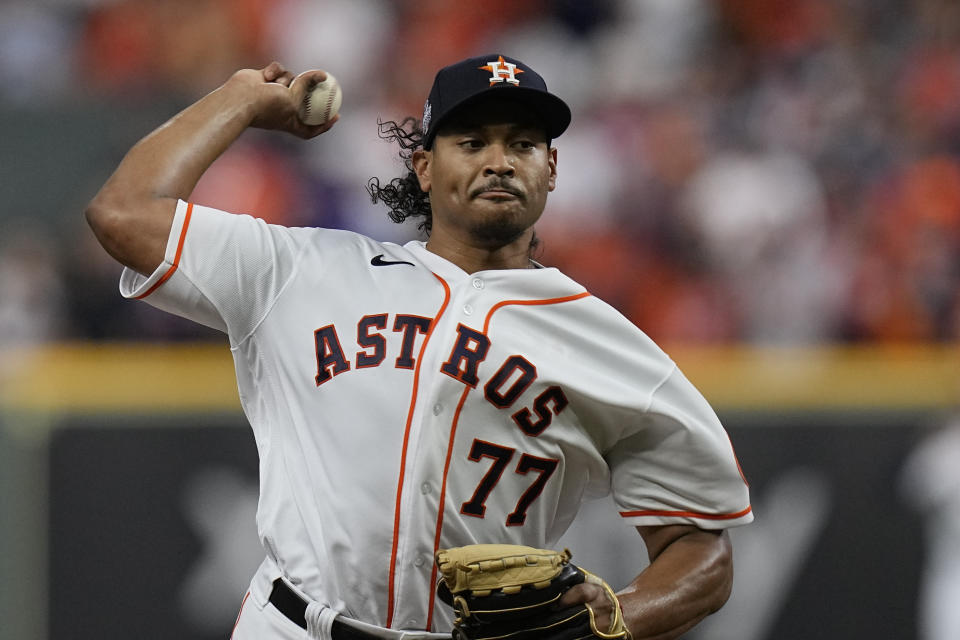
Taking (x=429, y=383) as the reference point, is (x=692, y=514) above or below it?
below

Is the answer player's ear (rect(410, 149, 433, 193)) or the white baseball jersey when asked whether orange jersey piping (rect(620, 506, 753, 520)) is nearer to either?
the white baseball jersey

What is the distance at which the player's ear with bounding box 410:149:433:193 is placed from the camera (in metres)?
2.80

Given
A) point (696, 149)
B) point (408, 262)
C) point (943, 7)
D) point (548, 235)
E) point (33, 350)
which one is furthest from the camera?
point (943, 7)

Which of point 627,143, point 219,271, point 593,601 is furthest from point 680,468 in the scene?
point 627,143

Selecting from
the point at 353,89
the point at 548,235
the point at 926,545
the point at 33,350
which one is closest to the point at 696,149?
the point at 548,235

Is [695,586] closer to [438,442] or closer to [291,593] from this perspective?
[438,442]

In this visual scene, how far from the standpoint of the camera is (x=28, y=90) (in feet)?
24.9

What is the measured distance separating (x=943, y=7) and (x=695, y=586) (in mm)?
6583

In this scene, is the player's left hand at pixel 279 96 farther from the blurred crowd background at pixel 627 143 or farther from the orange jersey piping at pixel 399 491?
the blurred crowd background at pixel 627 143

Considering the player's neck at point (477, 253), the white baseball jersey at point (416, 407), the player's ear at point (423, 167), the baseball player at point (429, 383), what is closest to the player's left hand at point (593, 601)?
the baseball player at point (429, 383)

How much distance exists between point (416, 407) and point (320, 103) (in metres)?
0.69

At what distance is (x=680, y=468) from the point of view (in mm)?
2619

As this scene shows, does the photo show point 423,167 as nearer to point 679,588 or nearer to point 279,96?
point 279,96

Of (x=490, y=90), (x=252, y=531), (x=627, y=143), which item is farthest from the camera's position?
(x=627, y=143)
